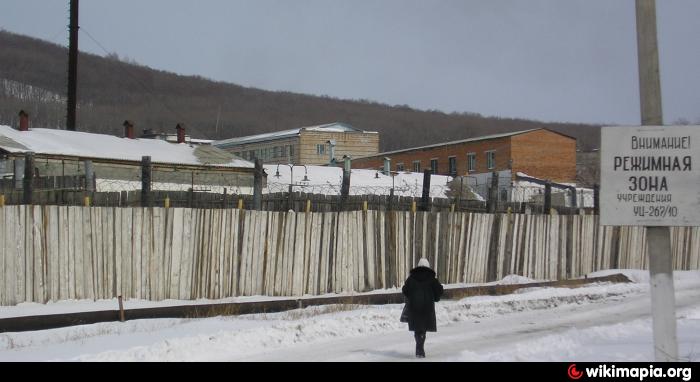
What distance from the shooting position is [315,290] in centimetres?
1736

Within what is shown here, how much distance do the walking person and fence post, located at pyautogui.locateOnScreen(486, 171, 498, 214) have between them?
10.1m

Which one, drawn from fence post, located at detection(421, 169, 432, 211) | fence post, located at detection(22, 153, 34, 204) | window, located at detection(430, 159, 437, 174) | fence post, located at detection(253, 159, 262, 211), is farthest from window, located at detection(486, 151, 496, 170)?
fence post, located at detection(22, 153, 34, 204)

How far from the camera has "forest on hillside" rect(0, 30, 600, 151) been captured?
124 m

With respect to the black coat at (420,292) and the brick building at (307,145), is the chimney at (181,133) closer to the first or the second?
the brick building at (307,145)

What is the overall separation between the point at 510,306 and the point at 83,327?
8.13 meters

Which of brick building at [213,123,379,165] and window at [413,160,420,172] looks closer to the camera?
window at [413,160,420,172]

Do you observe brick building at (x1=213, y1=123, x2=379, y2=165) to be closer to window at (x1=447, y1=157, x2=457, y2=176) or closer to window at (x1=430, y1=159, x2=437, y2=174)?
window at (x1=430, y1=159, x2=437, y2=174)

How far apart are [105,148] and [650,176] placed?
29.5m

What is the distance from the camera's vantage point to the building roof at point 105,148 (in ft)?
102

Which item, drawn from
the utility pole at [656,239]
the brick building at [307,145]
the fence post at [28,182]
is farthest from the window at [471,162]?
the utility pole at [656,239]

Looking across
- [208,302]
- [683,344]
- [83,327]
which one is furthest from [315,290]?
[683,344]
